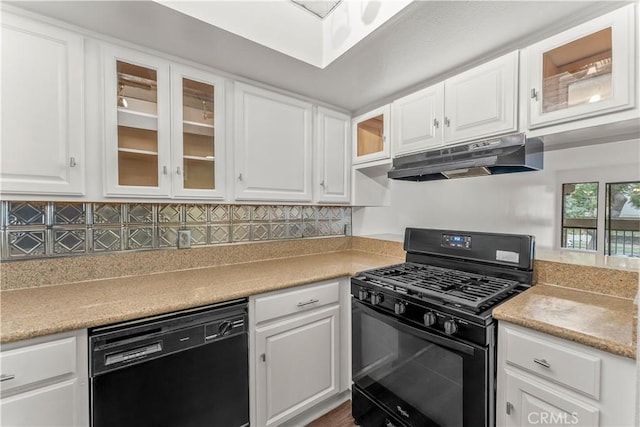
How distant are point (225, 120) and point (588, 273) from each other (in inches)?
84.6

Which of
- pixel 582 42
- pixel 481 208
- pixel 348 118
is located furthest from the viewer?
pixel 348 118

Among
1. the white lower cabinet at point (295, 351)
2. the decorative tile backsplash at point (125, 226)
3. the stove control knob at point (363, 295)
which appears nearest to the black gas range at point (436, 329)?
the stove control knob at point (363, 295)

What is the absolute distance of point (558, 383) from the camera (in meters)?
0.98

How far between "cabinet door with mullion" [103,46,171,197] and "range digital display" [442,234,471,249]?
1.71m

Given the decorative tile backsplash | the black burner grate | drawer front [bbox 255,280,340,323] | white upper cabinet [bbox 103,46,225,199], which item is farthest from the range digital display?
white upper cabinet [bbox 103,46,225,199]

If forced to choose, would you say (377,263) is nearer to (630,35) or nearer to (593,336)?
(593,336)

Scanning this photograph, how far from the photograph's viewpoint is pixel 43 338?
979mm

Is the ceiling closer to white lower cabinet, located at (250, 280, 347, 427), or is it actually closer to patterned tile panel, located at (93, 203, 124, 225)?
patterned tile panel, located at (93, 203, 124, 225)

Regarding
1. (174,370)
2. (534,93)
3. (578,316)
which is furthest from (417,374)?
(534,93)

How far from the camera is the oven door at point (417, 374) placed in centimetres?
112

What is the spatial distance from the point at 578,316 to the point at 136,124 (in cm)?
222

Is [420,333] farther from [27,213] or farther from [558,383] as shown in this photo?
[27,213]

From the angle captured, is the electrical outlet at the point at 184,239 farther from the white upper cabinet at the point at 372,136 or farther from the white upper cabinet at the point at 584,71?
the white upper cabinet at the point at 584,71

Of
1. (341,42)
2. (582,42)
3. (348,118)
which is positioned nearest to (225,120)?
(341,42)
